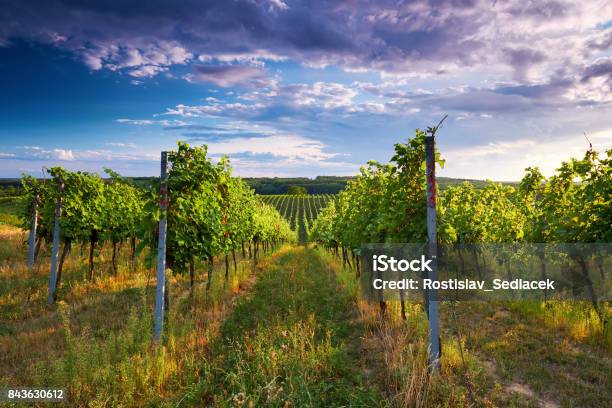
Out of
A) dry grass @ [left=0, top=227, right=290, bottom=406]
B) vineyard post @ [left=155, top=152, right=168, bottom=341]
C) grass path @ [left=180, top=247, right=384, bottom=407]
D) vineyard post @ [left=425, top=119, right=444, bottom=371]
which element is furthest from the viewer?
vineyard post @ [left=155, top=152, right=168, bottom=341]

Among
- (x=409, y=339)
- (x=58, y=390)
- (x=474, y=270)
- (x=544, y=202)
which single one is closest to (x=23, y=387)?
(x=58, y=390)

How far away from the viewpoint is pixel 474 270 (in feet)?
56.2

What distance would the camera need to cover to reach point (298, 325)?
8047 mm

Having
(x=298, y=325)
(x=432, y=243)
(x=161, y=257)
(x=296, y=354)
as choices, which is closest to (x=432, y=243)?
(x=432, y=243)

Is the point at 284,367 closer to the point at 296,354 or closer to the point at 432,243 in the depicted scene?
the point at 296,354

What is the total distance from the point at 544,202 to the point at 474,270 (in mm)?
7550

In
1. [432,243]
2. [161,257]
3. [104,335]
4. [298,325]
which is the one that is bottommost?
[104,335]

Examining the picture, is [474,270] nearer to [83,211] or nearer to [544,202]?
[544,202]

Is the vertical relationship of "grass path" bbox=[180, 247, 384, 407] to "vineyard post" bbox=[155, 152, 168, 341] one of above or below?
below

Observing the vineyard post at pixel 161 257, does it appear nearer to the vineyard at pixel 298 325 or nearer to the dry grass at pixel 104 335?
the vineyard at pixel 298 325

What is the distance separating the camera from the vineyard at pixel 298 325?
5.54 m

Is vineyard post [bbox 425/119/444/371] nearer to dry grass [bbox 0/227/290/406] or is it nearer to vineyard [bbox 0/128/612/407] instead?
vineyard [bbox 0/128/612/407]

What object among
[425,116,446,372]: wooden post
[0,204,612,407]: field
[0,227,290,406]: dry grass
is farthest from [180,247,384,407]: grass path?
[425,116,446,372]: wooden post

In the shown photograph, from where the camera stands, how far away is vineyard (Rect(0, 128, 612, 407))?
554cm
